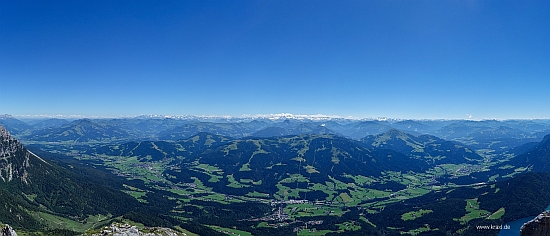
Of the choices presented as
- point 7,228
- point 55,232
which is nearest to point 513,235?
point 7,228

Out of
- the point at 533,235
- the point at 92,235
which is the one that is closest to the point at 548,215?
the point at 533,235

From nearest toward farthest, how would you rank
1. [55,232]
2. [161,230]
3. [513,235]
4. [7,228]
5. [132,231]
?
1. [7,228]
2. [132,231]
3. [161,230]
4. [55,232]
5. [513,235]

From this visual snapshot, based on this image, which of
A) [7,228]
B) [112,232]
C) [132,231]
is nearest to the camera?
[7,228]

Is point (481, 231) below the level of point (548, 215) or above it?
below

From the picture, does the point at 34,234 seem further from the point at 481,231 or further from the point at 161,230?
the point at 481,231

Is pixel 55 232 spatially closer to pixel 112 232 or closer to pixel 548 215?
pixel 112 232

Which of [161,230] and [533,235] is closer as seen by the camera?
[533,235]

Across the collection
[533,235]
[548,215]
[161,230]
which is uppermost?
[548,215]
